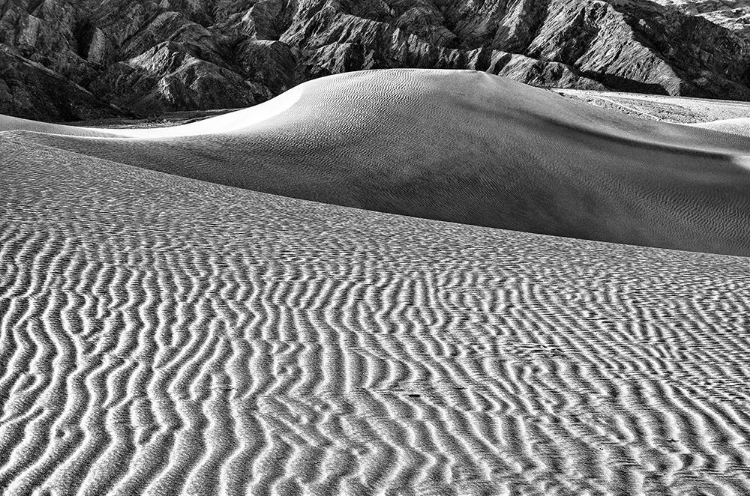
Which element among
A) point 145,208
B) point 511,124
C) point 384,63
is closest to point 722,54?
point 384,63

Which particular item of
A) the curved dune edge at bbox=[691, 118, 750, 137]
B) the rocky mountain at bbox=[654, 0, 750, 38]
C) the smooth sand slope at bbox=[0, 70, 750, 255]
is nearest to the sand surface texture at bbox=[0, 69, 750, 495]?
the smooth sand slope at bbox=[0, 70, 750, 255]

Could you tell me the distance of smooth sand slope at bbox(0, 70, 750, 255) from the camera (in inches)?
617

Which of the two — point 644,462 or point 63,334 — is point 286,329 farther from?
point 644,462

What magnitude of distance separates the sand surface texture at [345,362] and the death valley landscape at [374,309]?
2cm

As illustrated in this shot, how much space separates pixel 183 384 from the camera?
487cm

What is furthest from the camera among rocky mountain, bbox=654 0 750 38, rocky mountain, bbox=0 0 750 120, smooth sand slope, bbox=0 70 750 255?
rocky mountain, bbox=654 0 750 38

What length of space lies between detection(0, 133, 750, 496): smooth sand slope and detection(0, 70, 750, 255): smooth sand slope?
6.11 m

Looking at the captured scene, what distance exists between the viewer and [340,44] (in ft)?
258

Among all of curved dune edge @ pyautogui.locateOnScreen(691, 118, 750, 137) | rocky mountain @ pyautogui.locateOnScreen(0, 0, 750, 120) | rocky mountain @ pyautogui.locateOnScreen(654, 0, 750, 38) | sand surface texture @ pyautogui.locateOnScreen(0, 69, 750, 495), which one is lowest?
sand surface texture @ pyautogui.locateOnScreen(0, 69, 750, 495)

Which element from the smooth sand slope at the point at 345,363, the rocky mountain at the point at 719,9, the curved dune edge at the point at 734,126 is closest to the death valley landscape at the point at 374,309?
the smooth sand slope at the point at 345,363

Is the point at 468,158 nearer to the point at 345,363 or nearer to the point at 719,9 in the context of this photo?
the point at 345,363

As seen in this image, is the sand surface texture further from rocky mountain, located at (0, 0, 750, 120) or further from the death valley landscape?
rocky mountain, located at (0, 0, 750, 120)

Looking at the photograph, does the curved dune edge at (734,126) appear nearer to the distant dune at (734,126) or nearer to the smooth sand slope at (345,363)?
the distant dune at (734,126)

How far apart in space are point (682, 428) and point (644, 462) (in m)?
0.57
